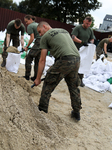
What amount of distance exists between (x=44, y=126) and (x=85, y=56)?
2.54m

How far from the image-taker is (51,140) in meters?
1.87

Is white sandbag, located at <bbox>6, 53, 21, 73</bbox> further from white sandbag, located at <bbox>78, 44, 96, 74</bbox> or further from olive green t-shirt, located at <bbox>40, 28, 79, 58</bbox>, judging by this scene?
olive green t-shirt, located at <bbox>40, 28, 79, 58</bbox>

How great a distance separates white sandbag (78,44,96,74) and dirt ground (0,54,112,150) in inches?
53.0

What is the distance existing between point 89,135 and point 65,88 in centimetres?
186

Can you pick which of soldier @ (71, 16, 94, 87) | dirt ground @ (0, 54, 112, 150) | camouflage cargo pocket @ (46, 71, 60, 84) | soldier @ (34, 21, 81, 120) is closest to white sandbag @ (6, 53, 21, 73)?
dirt ground @ (0, 54, 112, 150)

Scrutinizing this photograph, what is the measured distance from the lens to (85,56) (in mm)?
4062

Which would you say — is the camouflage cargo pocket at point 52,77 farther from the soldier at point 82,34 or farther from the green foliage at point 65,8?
the green foliage at point 65,8

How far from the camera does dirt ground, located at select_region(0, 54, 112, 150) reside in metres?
1.64

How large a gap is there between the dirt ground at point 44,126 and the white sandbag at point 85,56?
4.42 feet

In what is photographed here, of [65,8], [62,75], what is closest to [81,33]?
[62,75]

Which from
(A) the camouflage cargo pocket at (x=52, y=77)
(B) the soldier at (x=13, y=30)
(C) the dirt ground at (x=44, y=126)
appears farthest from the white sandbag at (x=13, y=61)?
(A) the camouflage cargo pocket at (x=52, y=77)

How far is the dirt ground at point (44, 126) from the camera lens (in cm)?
164

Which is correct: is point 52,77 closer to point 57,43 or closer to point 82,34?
point 57,43

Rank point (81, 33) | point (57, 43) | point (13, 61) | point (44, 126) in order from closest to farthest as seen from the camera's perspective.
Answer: point (44, 126) → point (57, 43) → point (81, 33) → point (13, 61)
